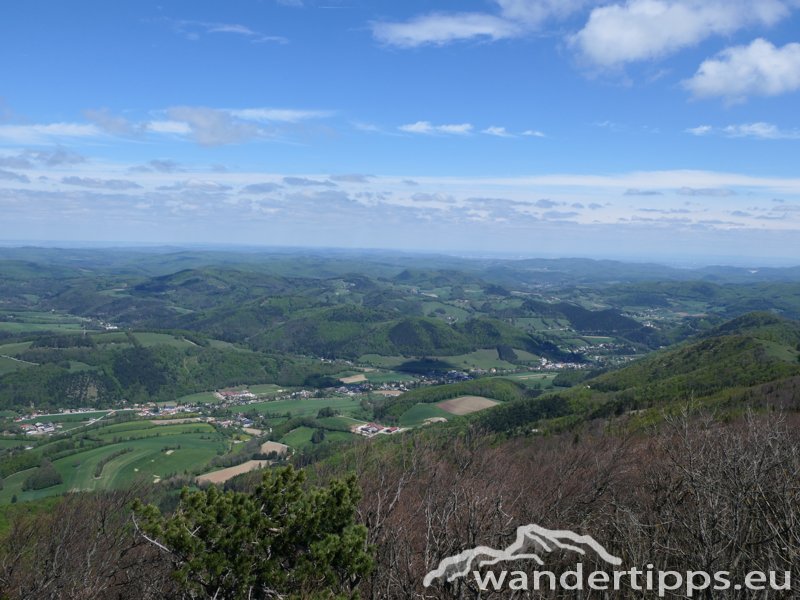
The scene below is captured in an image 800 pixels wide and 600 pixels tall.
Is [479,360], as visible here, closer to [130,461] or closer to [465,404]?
[465,404]

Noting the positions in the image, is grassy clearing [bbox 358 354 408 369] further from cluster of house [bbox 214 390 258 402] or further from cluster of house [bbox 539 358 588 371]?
cluster of house [bbox 214 390 258 402]

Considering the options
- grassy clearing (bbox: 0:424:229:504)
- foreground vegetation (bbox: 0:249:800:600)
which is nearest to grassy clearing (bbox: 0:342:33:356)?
foreground vegetation (bbox: 0:249:800:600)

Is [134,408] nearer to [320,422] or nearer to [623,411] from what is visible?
[320,422]

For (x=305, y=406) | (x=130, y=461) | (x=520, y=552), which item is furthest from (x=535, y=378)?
(x=520, y=552)

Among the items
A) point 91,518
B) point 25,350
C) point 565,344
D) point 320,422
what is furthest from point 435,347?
point 91,518

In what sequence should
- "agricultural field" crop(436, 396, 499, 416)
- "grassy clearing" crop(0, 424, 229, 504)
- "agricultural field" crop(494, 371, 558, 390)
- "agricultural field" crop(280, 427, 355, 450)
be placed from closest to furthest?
"grassy clearing" crop(0, 424, 229, 504), "agricultural field" crop(280, 427, 355, 450), "agricultural field" crop(436, 396, 499, 416), "agricultural field" crop(494, 371, 558, 390)

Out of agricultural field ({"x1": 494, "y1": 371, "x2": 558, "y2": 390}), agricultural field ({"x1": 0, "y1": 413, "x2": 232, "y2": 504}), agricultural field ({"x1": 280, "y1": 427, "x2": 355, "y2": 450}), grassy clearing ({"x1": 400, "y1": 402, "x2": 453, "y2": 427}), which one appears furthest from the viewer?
agricultural field ({"x1": 494, "y1": 371, "x2": 558, "y2": 390})
